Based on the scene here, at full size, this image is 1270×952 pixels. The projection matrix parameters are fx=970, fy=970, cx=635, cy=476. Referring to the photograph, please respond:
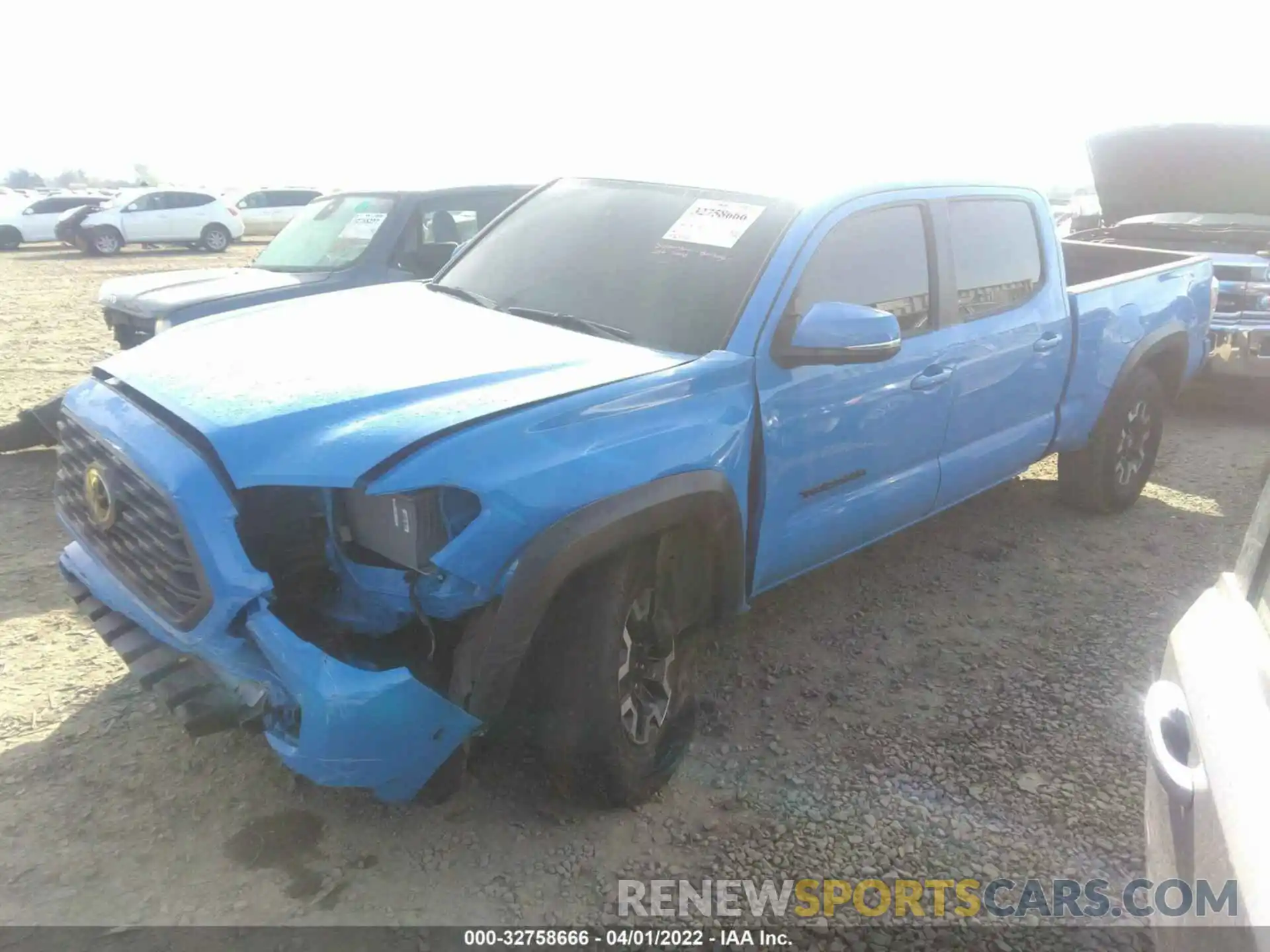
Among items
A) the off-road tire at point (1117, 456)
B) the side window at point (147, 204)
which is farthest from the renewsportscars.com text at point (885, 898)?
the side window at point (147, 204)

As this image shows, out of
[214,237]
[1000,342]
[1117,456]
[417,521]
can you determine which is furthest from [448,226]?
[214,237]

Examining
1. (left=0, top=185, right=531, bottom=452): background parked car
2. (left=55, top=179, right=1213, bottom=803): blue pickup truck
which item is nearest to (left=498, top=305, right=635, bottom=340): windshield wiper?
(left=55, top=179, right=1213, bottom=803): blue pickup truck

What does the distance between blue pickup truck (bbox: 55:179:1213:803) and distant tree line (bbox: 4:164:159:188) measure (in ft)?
210

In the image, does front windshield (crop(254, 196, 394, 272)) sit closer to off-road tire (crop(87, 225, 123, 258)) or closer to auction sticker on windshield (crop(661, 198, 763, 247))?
auction sticker on windshield (crop(661, 198, 763, 247))

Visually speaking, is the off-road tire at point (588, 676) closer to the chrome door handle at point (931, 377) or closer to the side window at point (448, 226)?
the chrome door handle at point (931, 377)

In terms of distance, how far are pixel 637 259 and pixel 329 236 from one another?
4.06m

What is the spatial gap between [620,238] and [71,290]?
14144 mm

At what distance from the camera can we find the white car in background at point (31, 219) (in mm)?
22906

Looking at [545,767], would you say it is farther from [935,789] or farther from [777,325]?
[777,325]

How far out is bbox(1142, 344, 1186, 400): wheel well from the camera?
5.45 metres

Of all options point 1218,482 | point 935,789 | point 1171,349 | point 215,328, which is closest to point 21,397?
point 215,328

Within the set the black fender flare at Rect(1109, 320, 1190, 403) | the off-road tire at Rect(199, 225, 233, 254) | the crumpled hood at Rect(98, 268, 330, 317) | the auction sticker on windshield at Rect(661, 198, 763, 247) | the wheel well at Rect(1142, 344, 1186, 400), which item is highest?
the auction sticker on windshield at Rect(661, 198, 763, 247)

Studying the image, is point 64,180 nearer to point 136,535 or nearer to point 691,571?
point 136,535

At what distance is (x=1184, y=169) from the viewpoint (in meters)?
8.37
